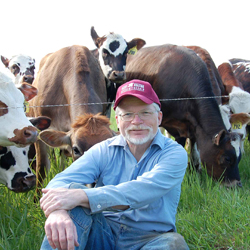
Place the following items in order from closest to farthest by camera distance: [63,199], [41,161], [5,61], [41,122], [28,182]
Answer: [63,199] → [28,182] → [41,122] → [41,161] → [5,61]

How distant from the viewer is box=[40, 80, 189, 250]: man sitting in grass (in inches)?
96.3

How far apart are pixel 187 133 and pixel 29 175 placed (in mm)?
3453

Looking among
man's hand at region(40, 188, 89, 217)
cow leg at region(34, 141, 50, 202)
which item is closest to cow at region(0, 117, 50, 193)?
cow leg at region(34, 141, 50, 202)

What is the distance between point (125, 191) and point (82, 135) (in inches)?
74.0

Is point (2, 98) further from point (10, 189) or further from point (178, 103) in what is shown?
point (178, 103)

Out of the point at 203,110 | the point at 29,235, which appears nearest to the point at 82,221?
the point at 29,235

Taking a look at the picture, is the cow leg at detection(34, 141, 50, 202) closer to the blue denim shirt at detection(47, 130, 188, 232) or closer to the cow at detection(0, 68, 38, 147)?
the cow at detection(0, 68, 38, 147)

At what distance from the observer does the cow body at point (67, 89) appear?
521 centimetres

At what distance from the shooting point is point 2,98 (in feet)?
13.5

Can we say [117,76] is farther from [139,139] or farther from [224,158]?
[139,139]

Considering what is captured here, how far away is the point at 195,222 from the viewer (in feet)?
11.8

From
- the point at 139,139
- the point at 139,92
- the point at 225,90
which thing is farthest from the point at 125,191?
the point at 225,90

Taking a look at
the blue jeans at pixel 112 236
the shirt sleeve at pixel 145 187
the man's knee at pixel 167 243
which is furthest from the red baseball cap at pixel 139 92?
the man's knee at pixel 167 243

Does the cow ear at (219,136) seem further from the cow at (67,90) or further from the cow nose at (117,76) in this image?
the cow nose at (117,76)
